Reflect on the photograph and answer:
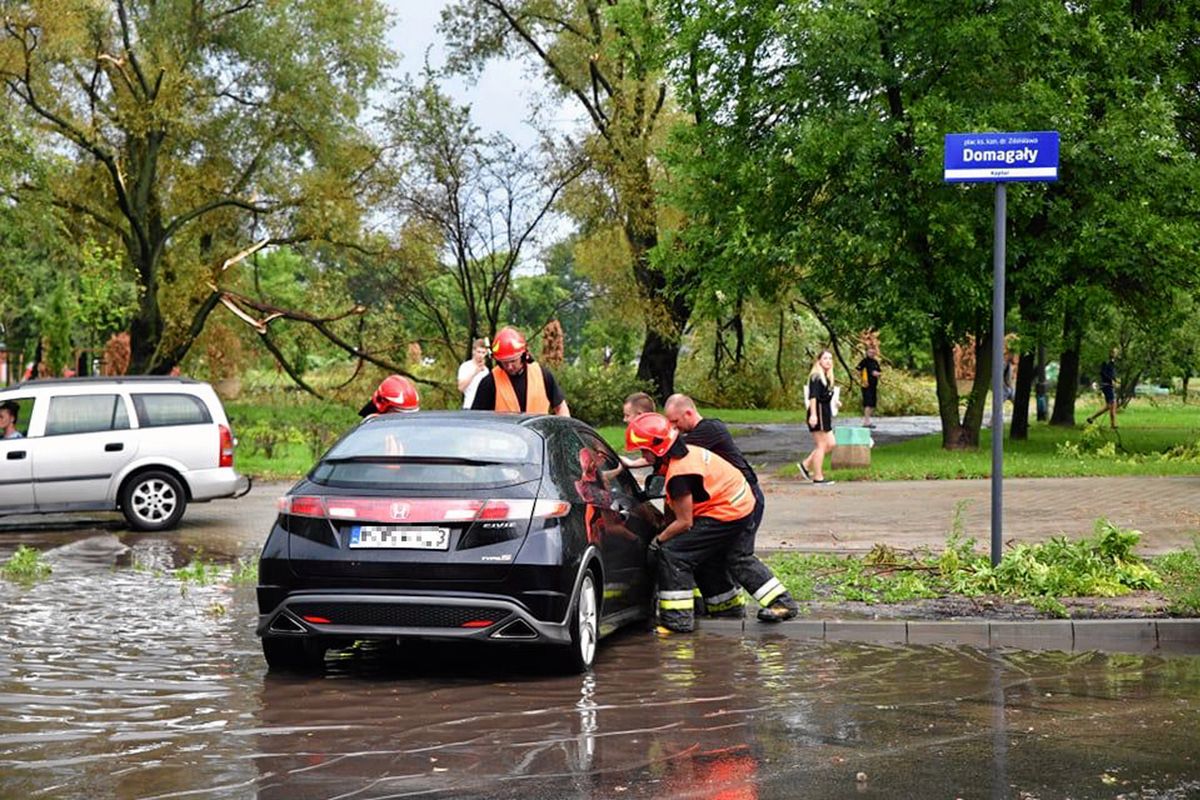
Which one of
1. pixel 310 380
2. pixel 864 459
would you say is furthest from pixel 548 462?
pixel 310 380

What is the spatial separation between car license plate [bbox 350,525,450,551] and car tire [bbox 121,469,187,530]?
34.0 feet

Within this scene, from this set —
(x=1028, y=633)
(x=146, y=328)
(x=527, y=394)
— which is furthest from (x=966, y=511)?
(x=146, y=328)

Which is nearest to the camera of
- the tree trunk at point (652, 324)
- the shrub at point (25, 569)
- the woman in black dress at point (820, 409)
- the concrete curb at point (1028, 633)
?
the concrete curb at point (1028, 633)

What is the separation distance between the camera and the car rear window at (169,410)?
18828 millimetres

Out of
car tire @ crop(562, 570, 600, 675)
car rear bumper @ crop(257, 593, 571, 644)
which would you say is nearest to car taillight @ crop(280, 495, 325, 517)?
car rear bumper @ crop(257, 593, 571, 644)

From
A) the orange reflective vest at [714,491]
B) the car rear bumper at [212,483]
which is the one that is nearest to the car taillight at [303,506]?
the orange reflective vest at [714,491]

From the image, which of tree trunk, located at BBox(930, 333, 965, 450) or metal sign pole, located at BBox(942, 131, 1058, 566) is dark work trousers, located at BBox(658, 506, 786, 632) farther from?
tree trunk, located at BBox(930, 333, 965, 450)

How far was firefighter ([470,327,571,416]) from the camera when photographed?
12.5 m

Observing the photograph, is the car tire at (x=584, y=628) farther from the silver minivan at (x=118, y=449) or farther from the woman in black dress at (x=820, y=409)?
the woman in black dress at (x=820, y=409)

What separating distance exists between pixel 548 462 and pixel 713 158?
2138cm

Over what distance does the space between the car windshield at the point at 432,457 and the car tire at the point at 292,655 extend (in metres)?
0.95

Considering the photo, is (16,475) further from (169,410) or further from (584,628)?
(584,628)

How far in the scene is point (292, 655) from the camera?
9422 millimetres

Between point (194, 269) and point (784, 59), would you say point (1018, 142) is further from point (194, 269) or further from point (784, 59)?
point (194, 269)
